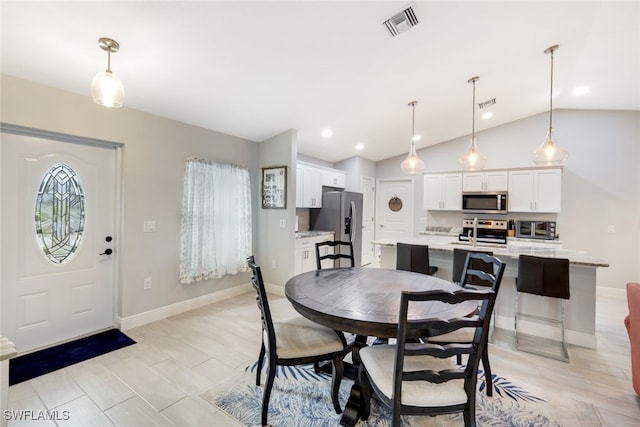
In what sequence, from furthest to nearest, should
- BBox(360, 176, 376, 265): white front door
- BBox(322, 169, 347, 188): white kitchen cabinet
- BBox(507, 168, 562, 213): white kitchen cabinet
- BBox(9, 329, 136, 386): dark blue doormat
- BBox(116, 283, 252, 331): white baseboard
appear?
BBox(360, 176, 376, 265): white front door
BBox(322, 169, 347, 188): white kitchen cabinet
BBox(507, 168, 562, 213): white kitchen cabinet
BBox(116, 283, 252, 331): white baseboard
BBox(9, 329, 136, 386): dark blue doormat

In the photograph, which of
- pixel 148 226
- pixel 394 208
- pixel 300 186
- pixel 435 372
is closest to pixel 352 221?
pixel 300 186

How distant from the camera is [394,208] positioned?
6.42 meters

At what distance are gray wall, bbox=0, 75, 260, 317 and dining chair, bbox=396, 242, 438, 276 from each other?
255 centimetres

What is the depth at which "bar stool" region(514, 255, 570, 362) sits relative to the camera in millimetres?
2547

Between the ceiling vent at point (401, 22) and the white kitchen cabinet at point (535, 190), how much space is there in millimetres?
3877

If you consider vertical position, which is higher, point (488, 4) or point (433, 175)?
point (488, 4)

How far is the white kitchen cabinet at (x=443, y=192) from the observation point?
212 inches

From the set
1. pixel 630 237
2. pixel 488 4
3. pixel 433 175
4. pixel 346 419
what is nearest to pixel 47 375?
pixel 346 419

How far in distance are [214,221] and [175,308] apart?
1145mm

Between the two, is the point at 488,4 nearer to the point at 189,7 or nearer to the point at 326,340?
the point at 189,7

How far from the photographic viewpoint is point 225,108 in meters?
3.23

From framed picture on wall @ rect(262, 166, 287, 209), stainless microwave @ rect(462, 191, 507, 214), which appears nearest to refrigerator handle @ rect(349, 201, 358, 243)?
framed picture on wall @ rect(262, 166, 287, 209)

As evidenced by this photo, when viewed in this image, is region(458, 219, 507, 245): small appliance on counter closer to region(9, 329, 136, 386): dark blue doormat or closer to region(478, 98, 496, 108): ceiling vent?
region(478, 98, 496, 108): ceiling vent

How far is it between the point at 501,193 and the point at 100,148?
5820mm
